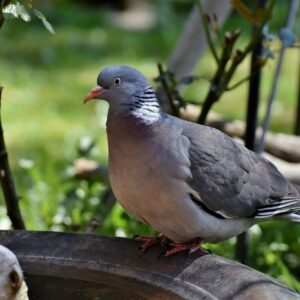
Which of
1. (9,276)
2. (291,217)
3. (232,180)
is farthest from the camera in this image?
(291,217)

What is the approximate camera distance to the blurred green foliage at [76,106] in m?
3.77

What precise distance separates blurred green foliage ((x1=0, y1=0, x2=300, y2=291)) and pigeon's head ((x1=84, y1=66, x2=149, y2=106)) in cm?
76

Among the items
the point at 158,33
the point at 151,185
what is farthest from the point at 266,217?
the point at 158,33

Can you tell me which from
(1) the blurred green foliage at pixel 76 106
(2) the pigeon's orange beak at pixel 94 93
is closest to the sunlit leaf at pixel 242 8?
(1) the blurred green foliage at pixel 76 106

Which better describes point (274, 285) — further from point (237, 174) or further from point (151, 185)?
point (237, 174)

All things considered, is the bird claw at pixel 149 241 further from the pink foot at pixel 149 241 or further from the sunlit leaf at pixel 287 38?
the sunlit leaf at pixel 287 38

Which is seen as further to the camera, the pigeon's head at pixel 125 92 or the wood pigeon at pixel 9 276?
the pigeon's head at pixel 125 92

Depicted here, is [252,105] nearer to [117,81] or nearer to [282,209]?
[282,209]

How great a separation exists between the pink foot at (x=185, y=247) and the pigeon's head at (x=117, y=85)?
42cm

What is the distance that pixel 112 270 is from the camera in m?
2.05

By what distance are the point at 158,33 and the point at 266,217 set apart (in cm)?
549

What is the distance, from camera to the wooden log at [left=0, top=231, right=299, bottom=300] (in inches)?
74.9

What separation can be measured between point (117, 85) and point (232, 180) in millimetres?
461

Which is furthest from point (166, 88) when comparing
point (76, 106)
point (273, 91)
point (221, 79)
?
point (76, 106)
